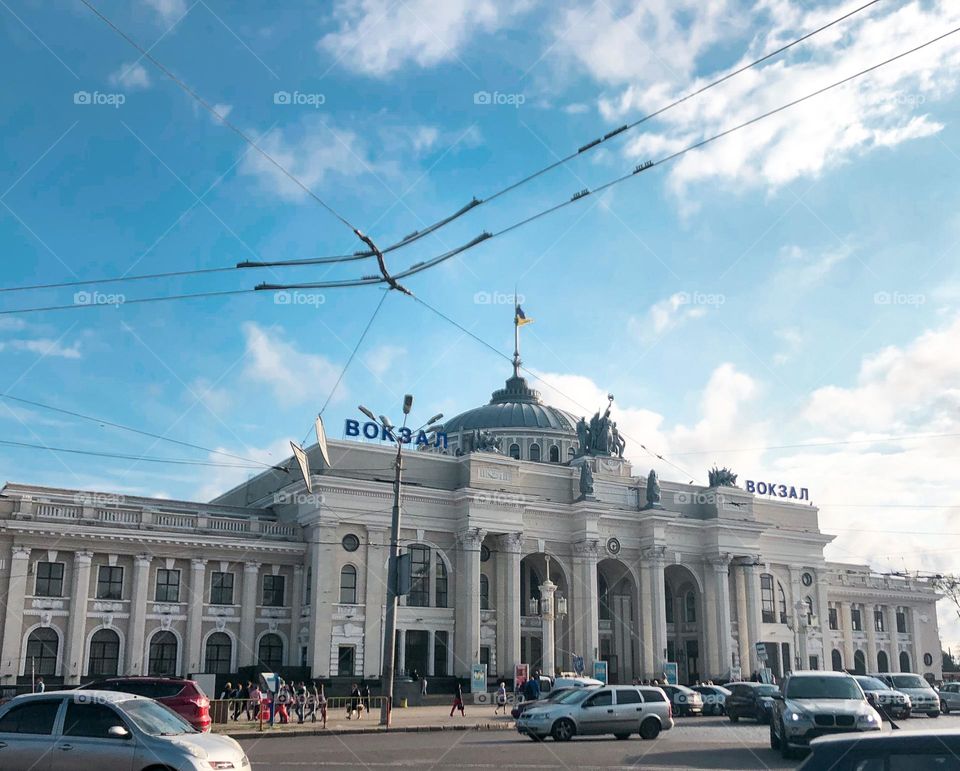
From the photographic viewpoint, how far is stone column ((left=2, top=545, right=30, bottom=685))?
4219 centimetres


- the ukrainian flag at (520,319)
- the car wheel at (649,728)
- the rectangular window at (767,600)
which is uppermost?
the ukrainian flag at (520,319)

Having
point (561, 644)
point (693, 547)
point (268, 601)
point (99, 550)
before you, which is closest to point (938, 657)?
point (693, 547)

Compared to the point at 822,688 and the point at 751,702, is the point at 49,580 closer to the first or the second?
the point at 751,702

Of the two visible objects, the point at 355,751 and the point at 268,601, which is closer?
the point at 355,751

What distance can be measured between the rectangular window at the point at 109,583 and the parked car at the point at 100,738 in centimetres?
3529

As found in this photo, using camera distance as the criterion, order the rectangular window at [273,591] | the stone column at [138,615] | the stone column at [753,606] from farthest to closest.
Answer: the stone column at [753,606] < the rectangular window at [273,591] < the stone column at [138,615]

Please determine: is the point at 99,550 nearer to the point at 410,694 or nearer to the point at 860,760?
the point at 410,694

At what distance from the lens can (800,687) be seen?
19.7 meters

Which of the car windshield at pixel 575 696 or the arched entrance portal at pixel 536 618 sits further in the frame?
the arched entrance portal at pixel 536 618

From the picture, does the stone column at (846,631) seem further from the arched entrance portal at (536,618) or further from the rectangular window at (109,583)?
the rectangular window at (109,583)

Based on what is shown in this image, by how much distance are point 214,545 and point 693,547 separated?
32.1m

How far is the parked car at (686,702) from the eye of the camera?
121 feet

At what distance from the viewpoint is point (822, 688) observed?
1956 cm

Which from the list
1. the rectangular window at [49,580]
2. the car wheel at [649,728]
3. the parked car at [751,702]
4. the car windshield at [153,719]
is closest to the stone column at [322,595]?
the rectangular window at [49,580]
